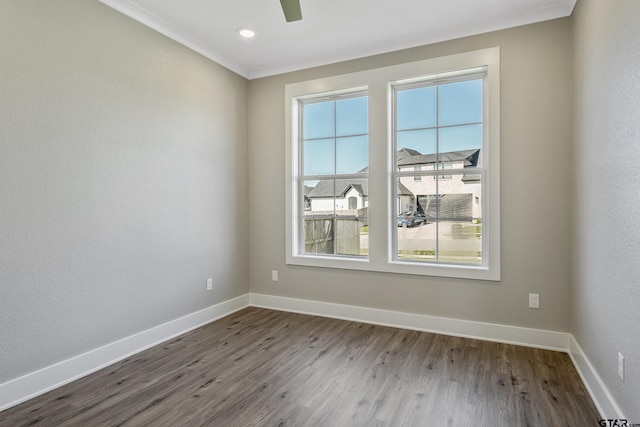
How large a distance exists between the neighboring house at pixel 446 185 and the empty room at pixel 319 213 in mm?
20

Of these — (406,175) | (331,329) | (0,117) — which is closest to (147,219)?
(0,117)

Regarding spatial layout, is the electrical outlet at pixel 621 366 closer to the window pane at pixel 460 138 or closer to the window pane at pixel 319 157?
the window pane at pixel 460 138

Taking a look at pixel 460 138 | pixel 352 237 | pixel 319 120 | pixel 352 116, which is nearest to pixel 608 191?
pixel 460 138

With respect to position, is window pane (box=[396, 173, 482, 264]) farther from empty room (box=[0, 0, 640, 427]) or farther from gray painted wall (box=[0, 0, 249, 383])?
gray painted wall (box=[0, 0, 249, 383])

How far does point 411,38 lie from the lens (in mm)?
3289

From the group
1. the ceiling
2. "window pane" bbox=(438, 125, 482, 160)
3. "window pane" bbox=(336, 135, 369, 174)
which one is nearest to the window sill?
"window pane" bbox=(336, 135, 369, 174)

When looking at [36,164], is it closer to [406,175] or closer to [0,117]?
[0,117]

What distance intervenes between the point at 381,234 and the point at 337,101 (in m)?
1.57

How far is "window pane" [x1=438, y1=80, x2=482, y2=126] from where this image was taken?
10.6 feet

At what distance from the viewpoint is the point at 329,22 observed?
3020mm

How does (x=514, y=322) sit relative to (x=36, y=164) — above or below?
below

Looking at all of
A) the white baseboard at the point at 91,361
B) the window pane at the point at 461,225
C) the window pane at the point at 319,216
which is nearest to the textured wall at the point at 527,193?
the window pane at the point at 461,225

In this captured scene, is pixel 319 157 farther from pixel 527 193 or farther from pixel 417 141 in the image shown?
pixel 527 193

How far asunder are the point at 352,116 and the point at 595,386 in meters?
3.00
